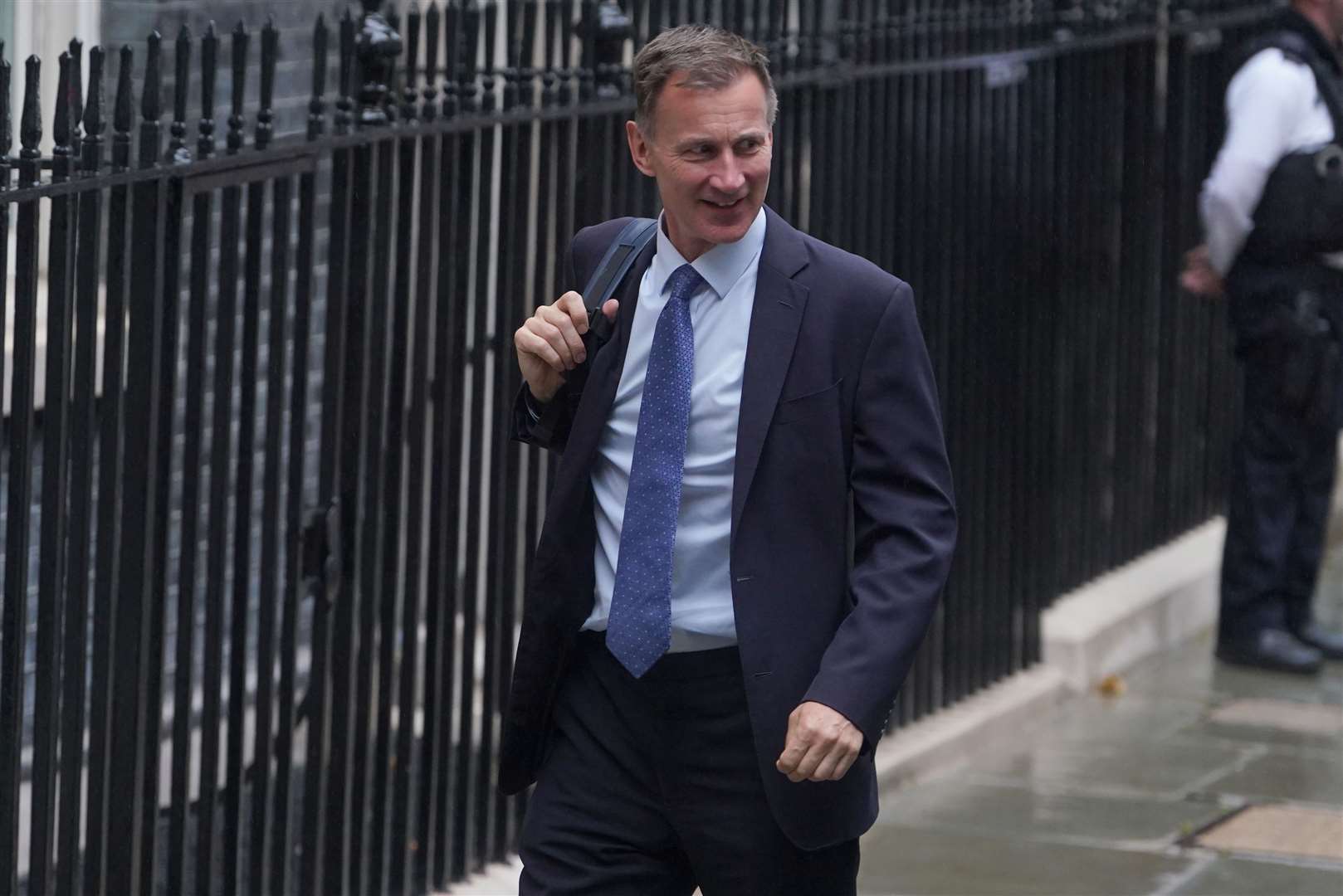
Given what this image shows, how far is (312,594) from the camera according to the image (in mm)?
5406

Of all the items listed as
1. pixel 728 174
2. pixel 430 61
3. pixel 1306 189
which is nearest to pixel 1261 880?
pixel 1306 189

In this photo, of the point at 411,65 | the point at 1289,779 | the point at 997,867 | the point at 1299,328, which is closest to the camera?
the point at 411,65

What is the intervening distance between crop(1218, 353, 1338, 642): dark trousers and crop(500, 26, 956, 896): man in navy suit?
489cm

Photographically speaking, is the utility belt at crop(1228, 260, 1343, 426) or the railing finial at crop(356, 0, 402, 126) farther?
the utility belt at crop(1228, 260, 1343, 426)

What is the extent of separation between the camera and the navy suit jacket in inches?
152

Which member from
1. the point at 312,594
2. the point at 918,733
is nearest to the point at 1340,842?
the point at 918,733

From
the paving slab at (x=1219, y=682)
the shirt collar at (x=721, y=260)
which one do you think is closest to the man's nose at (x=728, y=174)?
the shirt collar at (x=721, y=260)

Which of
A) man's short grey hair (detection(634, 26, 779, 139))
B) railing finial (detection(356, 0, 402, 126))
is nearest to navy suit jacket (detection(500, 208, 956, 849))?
man's short grey hair (detection(634, 26, 779, 139))

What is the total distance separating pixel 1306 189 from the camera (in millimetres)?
8227

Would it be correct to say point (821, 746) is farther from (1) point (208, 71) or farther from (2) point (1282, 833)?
(2) point (1282, 833)

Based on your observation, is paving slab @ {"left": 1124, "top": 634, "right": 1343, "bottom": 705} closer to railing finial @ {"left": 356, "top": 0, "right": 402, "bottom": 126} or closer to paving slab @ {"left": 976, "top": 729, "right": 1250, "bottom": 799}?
paving slab @ {"left": 976, "top": 729, "right": 1250, "bottom": 799}

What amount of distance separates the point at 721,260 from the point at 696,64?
33 cm

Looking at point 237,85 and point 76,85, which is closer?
point 76,85

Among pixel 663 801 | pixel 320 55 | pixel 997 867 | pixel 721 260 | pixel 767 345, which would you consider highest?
pixel 320 55
